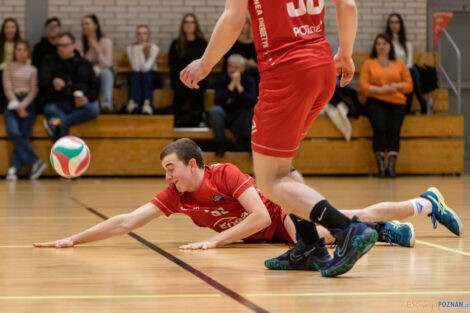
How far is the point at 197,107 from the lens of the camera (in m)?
11.4

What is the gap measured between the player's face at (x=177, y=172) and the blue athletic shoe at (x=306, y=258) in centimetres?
83

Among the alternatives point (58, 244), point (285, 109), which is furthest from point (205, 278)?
point (58, 244)

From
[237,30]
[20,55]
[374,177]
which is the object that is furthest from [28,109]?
[237,30]

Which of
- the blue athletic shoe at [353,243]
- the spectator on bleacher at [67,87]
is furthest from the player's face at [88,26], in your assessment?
the blue athletic shoe at [353,243]

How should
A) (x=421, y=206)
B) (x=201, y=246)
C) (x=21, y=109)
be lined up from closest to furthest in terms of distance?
1. (x=201, y=246)
2. (x=421, y=206)
3. (x=21, y=109)

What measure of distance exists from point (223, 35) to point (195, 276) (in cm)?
98

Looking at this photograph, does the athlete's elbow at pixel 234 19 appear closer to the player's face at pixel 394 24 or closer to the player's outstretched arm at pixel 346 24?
the player's outstretched arm at pixel 346 24

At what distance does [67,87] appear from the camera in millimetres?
10688

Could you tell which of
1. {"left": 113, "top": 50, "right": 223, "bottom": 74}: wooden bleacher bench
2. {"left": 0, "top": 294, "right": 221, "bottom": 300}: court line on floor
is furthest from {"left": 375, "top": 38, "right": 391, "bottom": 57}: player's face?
{"left": 0, "top": 294, "right": 221, "bottom": 300}: court line on floor

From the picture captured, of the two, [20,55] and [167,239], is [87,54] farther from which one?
[167,239]

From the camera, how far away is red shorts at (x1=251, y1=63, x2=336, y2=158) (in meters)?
3.07

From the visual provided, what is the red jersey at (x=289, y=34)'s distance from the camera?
10.2 ft

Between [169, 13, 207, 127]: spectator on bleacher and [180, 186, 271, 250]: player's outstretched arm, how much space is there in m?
7.26

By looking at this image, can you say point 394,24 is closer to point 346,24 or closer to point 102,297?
point 346,24
